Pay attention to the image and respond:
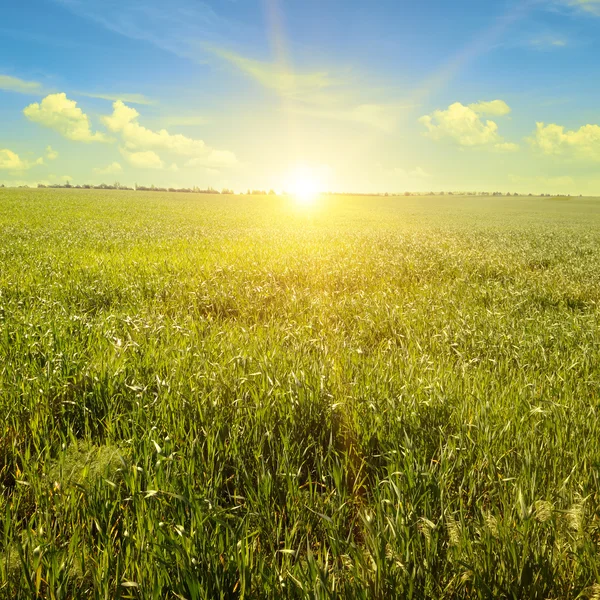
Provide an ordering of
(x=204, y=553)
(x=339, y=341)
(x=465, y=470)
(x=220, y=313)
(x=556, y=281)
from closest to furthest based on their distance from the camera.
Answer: (x=204, y=553)
(x=465, y=470)
(x=339, y=341)
(x=220, y=313)
(x=556, y=281)

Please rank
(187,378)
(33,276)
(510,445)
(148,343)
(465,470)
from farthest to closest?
(33,276), (148,343), (187,378), (510,445), (465,470)

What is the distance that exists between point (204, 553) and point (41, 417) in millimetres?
2206

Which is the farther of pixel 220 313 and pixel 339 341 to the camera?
pixel 220 313

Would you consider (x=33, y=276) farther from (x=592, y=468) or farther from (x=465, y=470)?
(x=592, y=468)

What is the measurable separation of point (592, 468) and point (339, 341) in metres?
3.01

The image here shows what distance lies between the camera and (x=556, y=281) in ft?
33.0

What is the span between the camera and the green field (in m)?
1.92

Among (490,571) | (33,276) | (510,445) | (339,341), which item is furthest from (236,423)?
(33,276)

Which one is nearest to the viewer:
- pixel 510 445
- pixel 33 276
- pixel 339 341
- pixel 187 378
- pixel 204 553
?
pixel 204 553

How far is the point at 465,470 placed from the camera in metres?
2.71

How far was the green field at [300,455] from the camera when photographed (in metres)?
1.92

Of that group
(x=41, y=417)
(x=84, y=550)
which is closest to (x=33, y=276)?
(x=41, y=417)

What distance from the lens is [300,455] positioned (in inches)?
115

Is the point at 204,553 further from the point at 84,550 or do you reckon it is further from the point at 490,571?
the point at 490,571
